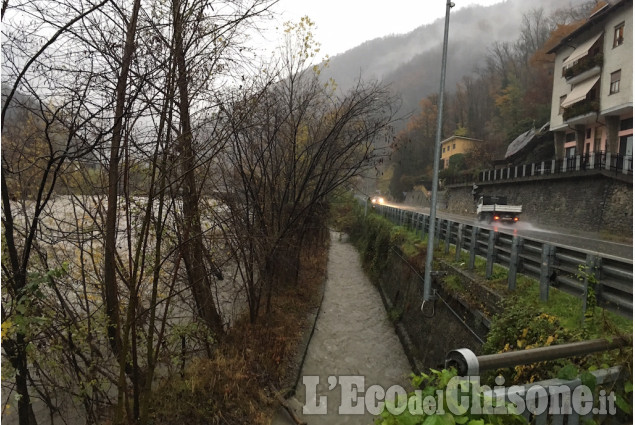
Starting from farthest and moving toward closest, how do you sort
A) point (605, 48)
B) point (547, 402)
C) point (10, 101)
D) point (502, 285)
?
point (605, 48), point (502, 285), point (10, 101), point (547, 402)

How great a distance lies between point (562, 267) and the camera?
5516 mm

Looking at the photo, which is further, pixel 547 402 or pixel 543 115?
pixel 543 115

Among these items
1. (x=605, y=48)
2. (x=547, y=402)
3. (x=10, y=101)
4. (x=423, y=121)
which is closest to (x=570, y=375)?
(x=547, y=402)

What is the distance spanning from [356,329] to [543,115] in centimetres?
3066

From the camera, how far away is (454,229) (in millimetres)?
11180

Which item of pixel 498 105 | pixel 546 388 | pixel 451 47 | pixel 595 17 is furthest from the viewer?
pixel 451 47

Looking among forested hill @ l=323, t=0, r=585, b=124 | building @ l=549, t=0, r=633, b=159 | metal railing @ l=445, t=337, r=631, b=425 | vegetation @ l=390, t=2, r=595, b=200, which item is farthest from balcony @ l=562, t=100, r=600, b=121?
forested hill @ l=323, t=0, r=585, b=124

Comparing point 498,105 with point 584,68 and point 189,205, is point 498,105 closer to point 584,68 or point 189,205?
point 584,68

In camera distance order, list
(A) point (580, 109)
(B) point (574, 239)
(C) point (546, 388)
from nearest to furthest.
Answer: (C) point (546, 388) < (B) point (574, 239) < (A) point (580, 109)

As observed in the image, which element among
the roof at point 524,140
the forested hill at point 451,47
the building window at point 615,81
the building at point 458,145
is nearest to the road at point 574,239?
the building window at point 615,81

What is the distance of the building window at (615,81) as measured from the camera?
18.8m

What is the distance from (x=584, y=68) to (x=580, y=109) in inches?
92.0

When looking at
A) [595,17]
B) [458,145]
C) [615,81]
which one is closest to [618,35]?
[595,17]

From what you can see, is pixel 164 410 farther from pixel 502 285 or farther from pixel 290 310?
pixel 502 285
